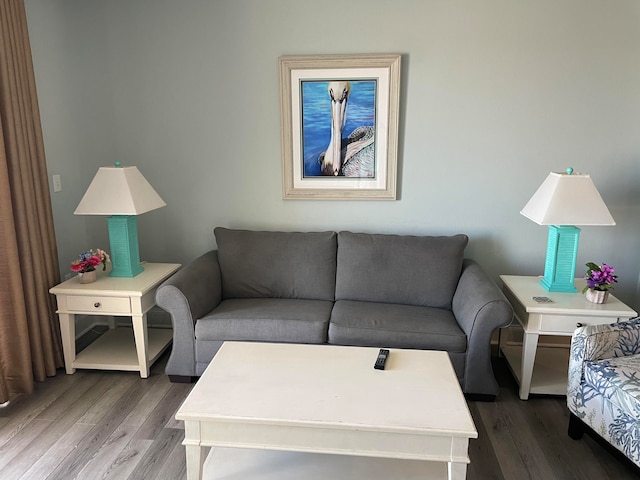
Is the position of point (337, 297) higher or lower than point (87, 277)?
lower

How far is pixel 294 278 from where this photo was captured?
317 cm

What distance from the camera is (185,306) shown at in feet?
9.04

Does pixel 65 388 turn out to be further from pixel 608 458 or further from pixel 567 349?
pixel 567 349

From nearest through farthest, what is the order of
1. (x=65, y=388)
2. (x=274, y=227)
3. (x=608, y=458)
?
(x=608, y=458) → (x=65, y=388) → (x=274, y=227)

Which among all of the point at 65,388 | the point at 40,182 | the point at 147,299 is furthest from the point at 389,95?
the point at 65,388

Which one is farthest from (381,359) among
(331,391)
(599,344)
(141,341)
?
(141,341)

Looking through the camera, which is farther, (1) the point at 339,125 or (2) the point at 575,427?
(1) the point at 339,125

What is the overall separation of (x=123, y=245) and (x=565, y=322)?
8.69 feet

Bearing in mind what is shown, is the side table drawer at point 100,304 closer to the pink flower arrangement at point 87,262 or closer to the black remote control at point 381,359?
the pink flower arrangement at point 87,262

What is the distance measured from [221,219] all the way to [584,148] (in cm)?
252

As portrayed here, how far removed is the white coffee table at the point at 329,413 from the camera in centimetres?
179

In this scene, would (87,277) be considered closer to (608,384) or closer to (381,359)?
(381,359)

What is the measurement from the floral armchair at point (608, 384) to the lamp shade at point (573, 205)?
582 mm

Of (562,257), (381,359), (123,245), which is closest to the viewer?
(381,359)
